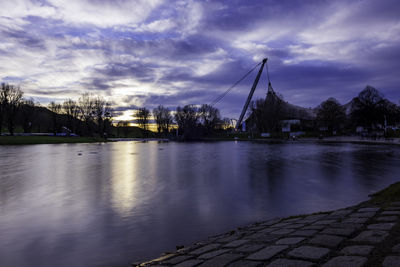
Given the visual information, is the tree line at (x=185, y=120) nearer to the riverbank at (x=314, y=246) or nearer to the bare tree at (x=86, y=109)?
the bare tree at (x=86, y=109)

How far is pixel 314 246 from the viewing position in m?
4.20

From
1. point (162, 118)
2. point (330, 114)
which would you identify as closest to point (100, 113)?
point (162, 118)

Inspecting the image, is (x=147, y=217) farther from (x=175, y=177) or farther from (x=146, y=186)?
(x=175, y=177)

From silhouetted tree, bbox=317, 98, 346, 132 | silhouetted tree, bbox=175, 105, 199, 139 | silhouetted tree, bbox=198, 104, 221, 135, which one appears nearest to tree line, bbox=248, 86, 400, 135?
silhouetted tree, bbox=317, 98, 346, 132

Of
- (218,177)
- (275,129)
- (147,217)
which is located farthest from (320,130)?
(147,217)

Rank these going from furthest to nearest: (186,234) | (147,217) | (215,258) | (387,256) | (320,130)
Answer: (320,130)
(147,217)
(186,234)
(215,258)
(387,256)

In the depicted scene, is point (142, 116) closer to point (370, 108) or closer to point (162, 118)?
point (162, 118)

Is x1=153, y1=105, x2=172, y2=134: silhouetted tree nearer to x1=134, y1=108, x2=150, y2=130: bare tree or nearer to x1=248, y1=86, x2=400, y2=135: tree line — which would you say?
x1=134, y1=108, x2=150, y2=130: bare tree

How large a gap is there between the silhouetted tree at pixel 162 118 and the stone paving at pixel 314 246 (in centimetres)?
13394

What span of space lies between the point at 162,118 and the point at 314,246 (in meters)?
136

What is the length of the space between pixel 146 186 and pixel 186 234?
7.16 meters

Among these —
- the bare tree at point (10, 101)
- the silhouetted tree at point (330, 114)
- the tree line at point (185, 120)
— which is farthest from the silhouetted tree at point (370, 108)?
the bare tree at point (10, 101)

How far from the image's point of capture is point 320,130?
354ft

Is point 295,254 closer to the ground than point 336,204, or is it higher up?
higher up
